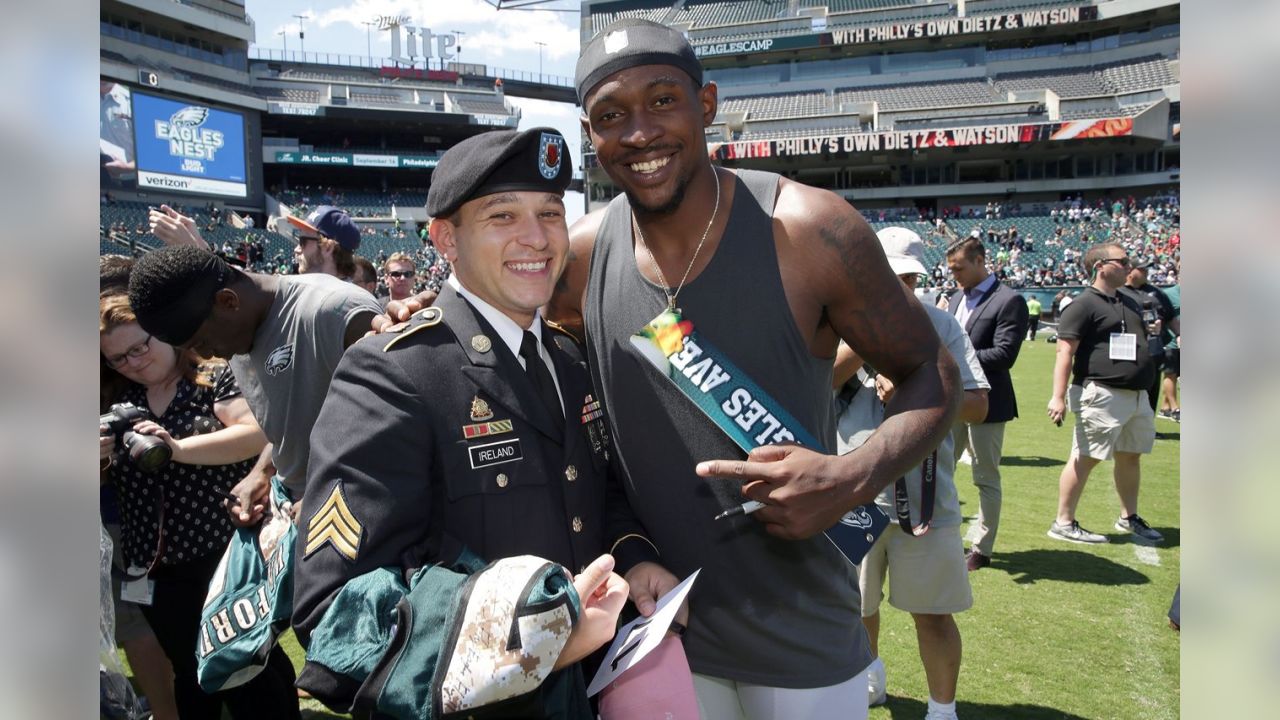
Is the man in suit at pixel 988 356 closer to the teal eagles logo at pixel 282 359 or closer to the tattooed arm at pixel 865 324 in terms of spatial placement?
the tattooed arm at pixel 865 324

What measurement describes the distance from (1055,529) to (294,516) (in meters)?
6.26

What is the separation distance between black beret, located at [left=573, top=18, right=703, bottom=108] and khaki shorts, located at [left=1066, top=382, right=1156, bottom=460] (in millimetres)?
5700

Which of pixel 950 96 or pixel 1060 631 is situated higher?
pixel 950 96

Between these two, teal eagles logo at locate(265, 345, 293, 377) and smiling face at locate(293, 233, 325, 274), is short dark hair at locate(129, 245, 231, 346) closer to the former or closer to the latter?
teal eagles logo at locate(265, 345, 293, 377)

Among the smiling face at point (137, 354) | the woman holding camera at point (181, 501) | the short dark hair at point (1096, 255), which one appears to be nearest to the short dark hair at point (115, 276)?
the woman holding camera at point (181, 501)

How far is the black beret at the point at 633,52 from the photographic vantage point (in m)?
1.84

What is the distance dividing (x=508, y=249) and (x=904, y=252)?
2915 mm

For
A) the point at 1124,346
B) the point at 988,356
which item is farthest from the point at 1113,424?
the point at 988,356

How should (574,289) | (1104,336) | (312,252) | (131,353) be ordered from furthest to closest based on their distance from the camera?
(1104,336)
(312,252)
(131,353)
(574,289)

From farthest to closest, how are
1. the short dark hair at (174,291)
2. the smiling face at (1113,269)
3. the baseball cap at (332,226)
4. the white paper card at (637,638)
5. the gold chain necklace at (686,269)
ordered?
the smiling face at (1113,269), the baseball cap at (332,226), the short dark hair at (174,291), the gold chain necklace at (686,269), the white paper card at (637,638)

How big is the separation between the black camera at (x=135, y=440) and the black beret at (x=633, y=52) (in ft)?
6.28

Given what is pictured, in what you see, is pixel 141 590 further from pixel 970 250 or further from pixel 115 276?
pixel 970 250

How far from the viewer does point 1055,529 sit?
22.3ft

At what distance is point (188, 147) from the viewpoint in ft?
143
